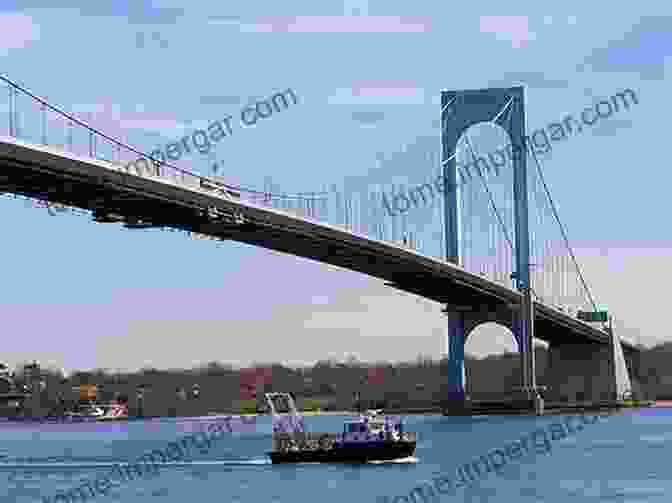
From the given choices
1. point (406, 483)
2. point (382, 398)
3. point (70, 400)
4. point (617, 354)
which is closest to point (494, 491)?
point (406, 483)

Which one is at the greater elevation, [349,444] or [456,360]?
[456,360]

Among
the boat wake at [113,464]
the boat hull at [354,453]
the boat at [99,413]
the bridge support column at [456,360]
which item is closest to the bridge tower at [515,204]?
the bridge support column at [456,360]

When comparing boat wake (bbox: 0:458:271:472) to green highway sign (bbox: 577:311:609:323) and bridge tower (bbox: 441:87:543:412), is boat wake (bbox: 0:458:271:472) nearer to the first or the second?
bridge tower (bbox: 441:87:543:412)

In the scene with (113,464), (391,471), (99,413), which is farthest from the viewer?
(99,413)

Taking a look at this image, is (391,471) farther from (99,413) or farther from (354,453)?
(99,413)

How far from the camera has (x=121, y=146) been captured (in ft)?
139

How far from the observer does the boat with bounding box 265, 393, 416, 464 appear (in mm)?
44781

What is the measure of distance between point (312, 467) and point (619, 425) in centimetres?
2374

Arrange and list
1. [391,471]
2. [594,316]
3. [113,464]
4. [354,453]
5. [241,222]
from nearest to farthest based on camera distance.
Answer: [391,471] < [354,453] < [241,222] < [113,464] < [594,316]

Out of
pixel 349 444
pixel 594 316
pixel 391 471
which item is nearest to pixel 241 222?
pixel 349 444

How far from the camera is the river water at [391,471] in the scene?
1435 inches

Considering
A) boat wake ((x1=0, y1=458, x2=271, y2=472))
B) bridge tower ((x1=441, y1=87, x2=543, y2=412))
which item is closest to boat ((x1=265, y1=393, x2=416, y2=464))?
boat wake ((x1=0, y1=458, x2=271, y2=472))

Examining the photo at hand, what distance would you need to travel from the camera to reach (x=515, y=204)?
7075 cm

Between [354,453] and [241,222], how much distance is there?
6592 mm
